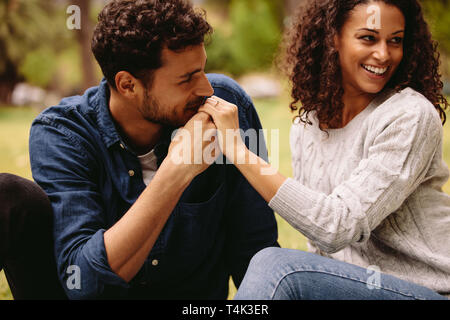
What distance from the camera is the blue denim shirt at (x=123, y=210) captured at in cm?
157

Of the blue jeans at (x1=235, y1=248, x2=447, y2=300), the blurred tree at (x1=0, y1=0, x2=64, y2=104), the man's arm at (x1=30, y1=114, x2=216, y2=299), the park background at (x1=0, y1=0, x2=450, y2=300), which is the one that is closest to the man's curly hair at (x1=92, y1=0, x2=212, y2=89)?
the man's arm at (x1=30, y1=114, x2=216, y2=299)

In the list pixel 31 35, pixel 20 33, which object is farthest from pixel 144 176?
pixel 31 35

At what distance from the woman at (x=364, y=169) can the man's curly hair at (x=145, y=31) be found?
305 millimetres

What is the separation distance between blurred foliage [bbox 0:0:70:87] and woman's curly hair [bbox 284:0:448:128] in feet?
50.3

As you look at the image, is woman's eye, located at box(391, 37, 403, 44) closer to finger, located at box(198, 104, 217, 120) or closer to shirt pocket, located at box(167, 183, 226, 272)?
finger, located at box(198, 104, 217, 120)

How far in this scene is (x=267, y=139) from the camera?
332 inches

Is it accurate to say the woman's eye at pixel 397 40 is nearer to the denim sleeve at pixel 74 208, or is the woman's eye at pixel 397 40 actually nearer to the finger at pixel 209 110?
the finger at pixel 209 110

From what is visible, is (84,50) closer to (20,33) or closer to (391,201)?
(20,33)

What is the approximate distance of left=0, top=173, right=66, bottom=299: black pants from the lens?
4.83 feet

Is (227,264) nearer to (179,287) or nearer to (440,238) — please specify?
(179,287)

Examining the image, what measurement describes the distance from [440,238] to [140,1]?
1.47 metres

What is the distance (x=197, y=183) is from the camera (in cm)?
192

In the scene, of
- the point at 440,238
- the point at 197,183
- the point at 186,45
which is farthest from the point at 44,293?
the point at 440,238

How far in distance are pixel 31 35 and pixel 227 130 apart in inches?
634
